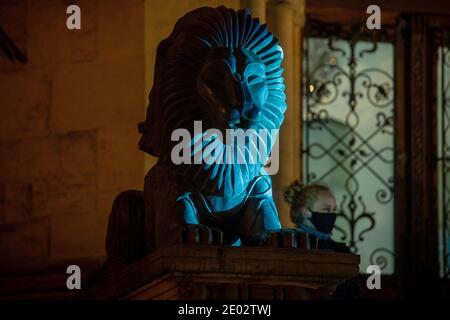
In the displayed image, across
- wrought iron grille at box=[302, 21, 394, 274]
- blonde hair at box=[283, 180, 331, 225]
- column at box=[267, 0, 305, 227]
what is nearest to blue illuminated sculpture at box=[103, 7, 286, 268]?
blonde hair at box=[283, 180, 331, 225]

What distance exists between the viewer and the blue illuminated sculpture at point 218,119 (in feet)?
26.6

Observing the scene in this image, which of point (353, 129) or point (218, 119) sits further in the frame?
point (353, 129)

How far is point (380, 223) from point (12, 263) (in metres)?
2.22

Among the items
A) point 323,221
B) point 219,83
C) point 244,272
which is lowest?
point 244,272

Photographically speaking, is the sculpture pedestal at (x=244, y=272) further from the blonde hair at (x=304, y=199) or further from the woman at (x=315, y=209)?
the blonde hair at (x=304, y=199)

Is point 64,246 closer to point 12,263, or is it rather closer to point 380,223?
point 12,263

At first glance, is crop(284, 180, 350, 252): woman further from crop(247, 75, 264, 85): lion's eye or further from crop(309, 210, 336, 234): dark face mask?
crop(247, 75, 264, 85): lion's eye

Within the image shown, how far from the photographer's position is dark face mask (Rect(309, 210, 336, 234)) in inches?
372

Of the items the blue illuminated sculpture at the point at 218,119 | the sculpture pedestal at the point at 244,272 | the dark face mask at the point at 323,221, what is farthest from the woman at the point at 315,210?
the sculpture pedestal at the point at 244,272

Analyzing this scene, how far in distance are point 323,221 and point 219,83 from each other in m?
1.50

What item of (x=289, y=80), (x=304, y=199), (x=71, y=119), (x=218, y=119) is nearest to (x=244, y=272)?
(x=218, y=119)

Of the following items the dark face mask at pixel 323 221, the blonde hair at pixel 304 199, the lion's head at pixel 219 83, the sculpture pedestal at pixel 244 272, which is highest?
the lion's head at pixel 219 83

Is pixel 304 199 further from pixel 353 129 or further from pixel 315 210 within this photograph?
pixel 353 129

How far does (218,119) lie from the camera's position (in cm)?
811
